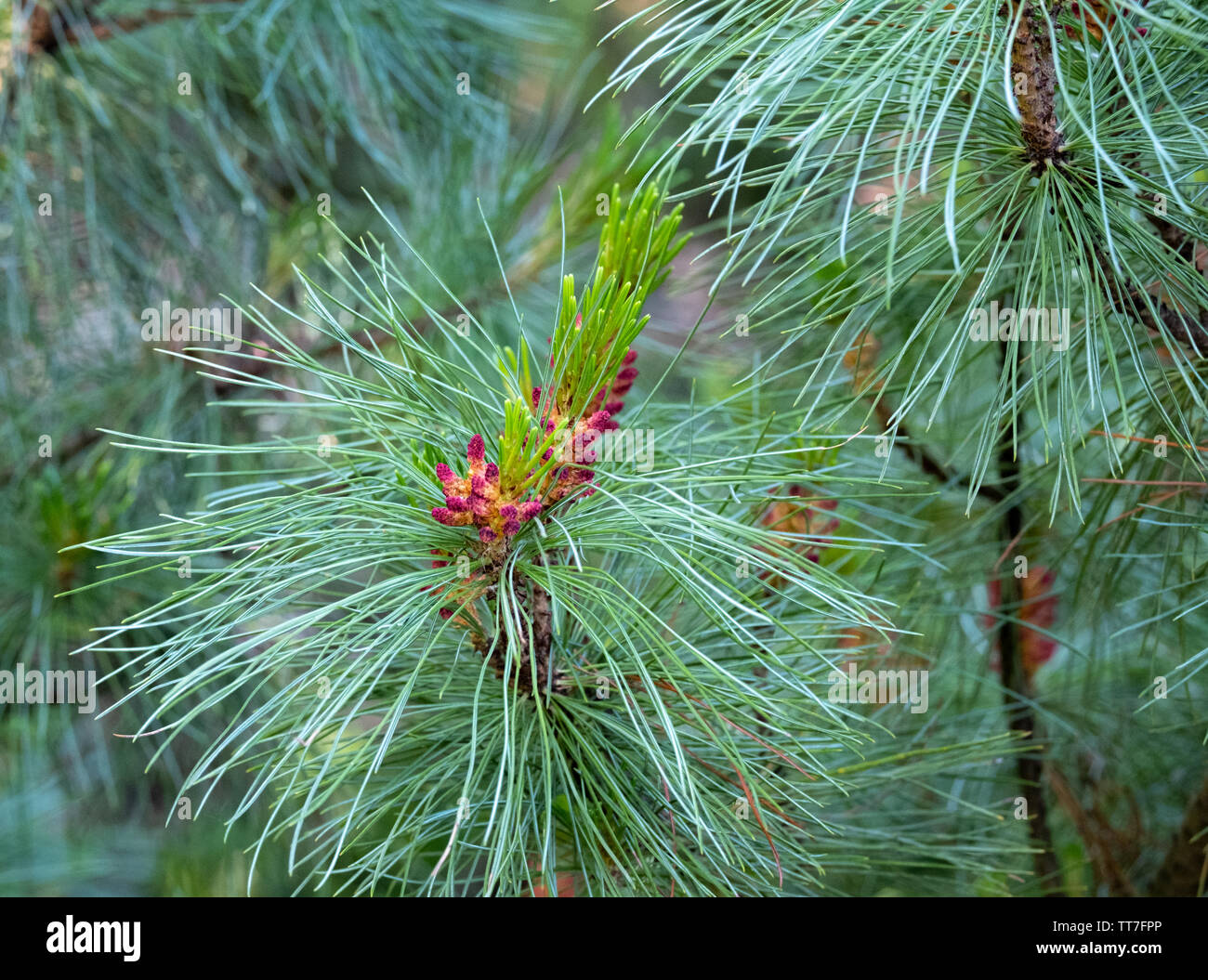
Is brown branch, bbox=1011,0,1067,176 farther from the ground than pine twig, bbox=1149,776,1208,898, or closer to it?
farther from the ground

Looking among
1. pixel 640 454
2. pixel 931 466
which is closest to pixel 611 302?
pixel 640 454

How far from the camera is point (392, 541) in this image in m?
0.32

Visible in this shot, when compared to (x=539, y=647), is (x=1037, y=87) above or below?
above

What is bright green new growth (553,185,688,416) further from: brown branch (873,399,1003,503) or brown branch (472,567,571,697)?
brown branch (873,399,1003,503)

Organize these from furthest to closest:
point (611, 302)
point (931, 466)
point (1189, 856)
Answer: point (931, 466) → point (1189, 856) → point (611, 302)

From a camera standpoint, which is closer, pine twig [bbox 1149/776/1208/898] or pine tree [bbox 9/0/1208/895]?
pine tree [bbox 9/0/1208/895]

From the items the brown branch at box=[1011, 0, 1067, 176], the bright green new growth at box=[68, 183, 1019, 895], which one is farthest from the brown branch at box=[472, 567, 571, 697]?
the brown branch at box=[1011, 0, 1067, 176]

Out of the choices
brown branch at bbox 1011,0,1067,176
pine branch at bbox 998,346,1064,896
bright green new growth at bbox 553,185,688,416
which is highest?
brown branch at bbox 1011,0,1067,176

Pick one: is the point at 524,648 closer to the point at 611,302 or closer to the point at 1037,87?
the point at 611,302

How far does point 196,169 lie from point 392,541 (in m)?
0.76

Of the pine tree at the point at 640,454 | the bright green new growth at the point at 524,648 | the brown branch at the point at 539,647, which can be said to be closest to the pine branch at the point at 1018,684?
the pine tree at the point at 640,454

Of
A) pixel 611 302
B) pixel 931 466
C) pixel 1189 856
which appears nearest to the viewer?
pixel 611 302

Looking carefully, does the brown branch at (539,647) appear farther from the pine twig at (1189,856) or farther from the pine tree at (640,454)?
the pine twig at (1189,856)
